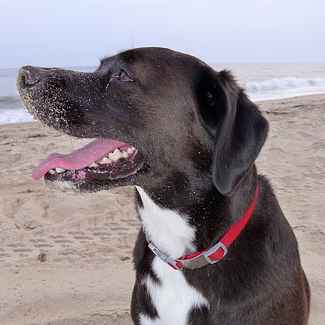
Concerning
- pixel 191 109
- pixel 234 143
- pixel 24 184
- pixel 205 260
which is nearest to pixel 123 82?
pixel 191 109

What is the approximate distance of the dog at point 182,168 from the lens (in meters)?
2.53

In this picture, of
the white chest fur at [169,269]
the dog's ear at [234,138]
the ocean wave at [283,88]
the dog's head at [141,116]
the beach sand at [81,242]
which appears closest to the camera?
the dog's ear at [234,138]

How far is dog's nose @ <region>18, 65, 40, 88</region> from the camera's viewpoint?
8.16 ft

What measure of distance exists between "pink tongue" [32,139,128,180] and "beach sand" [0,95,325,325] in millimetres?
1550

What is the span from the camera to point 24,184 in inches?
244

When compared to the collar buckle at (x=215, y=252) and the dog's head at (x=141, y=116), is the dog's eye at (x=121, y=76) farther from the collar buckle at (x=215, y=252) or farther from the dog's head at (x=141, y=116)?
the collar buckle at (x=215, y=252)

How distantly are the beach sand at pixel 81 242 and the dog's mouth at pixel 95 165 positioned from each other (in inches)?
61.7

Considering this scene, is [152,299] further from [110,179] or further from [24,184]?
[24,184]

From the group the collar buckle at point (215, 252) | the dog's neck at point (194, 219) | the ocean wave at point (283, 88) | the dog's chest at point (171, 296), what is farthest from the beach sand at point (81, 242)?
the ocean wave at point (283, 88)

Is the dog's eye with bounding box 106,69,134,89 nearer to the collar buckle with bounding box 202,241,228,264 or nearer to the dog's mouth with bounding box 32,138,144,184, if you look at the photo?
the dog's mouth with bounding box 32,138,144,184

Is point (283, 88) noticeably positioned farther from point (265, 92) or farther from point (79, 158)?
point (79, 158)

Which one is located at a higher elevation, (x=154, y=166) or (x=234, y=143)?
(x=234, y=143)

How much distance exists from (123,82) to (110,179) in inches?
18.6

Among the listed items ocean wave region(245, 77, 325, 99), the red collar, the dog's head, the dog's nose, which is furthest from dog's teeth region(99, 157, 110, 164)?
ocean wave region(245, 77, 325, 99)
